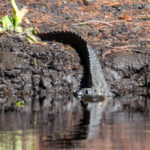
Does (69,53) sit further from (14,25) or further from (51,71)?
(14,25)

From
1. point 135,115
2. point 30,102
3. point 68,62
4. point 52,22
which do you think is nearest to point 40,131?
point 135,115

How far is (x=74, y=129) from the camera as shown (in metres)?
5.48

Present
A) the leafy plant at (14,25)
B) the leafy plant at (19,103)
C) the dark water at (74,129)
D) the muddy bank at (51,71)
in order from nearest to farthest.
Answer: the dark water at (74,129) → the leafy plant at (19,103) → the muddy bank at (51,71) → the leafy plant at (14,25)

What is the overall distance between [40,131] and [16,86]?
4.56m

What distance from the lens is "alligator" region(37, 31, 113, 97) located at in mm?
9789

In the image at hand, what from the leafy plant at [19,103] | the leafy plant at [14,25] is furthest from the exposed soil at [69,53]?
the leafy plant at [14,25]

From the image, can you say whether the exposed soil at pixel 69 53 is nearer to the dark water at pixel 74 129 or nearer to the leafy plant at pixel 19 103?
the leafy plant at pixel 19 103

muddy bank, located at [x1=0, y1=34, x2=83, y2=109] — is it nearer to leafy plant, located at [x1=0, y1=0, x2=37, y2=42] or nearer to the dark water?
leafy plant, located at [x1=0, y1=0, x2=37, y2=42]

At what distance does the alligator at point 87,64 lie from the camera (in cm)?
979

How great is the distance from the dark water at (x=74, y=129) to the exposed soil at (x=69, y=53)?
4.78 feet

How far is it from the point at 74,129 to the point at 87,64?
16.8 feet

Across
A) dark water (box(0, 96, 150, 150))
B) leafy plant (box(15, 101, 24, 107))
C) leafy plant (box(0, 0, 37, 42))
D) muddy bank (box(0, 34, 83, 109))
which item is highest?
leafy plant (box(0, 0, 37, 42))

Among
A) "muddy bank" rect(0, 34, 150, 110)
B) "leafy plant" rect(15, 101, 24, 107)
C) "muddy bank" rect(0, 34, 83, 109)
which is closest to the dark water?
"leafy plant" rect(15, 101, 24, 107)

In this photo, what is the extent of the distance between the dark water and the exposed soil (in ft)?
4.78
